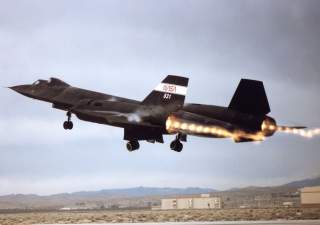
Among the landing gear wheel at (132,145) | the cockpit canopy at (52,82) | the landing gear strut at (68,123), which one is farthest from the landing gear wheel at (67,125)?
the landing gear wheel at (132,145)

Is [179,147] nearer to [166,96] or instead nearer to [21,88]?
[166,96]

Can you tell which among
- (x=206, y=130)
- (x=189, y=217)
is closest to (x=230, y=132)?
(x=206, y=130)

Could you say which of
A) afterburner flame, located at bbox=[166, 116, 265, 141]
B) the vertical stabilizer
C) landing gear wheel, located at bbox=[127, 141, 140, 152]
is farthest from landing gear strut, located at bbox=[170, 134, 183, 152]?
the vertical stabilizer

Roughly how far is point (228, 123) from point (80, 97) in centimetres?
1498

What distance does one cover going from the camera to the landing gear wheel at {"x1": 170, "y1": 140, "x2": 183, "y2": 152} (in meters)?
39.5

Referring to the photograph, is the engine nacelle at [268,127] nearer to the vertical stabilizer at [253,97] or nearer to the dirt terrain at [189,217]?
the vertical stabilizer at [253,97]

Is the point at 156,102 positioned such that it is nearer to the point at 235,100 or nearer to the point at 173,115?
the point at 173,115

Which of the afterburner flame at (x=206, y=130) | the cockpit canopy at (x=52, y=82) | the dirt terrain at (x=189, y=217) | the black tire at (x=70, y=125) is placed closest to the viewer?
the afterburner flame at (x=206, y=130)

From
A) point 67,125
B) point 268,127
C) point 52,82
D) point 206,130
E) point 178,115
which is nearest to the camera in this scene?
point 268,127

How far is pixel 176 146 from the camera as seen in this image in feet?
130

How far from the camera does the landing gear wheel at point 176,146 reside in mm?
39469

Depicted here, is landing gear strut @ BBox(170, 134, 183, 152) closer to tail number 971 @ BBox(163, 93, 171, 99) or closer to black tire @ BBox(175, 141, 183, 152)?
black tire @ BBox(175, 141, 183, 152)

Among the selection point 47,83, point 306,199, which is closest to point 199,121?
point 47,83

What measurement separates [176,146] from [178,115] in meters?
2.48
